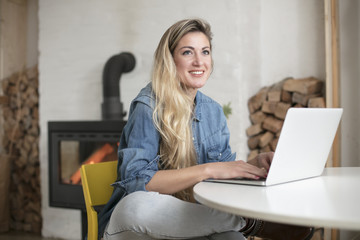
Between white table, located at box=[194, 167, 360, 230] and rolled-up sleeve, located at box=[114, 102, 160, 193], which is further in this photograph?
rolled-up sleeve, located at box=[114, 102, 160, 193]

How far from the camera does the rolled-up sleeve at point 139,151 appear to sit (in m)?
1.45

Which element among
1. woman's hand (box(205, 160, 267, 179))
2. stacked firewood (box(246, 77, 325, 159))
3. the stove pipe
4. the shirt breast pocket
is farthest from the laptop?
the stove pipe

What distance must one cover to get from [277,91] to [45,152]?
193 cm

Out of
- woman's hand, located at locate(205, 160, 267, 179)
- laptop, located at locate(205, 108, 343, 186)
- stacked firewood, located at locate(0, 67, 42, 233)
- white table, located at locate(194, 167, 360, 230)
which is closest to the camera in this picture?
white table, located at locate(194, 167, 360, 230)

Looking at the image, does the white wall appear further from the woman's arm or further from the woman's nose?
the woman's arm

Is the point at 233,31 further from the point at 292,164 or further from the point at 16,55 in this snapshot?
the point at 16,55

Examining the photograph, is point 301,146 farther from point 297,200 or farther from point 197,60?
point 197,60

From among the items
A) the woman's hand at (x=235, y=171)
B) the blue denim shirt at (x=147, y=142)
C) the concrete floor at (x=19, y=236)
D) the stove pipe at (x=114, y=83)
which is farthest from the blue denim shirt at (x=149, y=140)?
the concrete floor at (x=19, y=236)

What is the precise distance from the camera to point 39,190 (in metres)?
3.95

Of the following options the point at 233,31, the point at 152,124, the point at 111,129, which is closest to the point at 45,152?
the point at 111,129

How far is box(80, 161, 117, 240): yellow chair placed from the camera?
1519mm

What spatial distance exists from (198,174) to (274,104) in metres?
1.74

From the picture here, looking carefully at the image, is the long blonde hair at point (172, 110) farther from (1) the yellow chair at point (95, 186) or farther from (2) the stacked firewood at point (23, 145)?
(2) the stacked firewood at point (23, 145)

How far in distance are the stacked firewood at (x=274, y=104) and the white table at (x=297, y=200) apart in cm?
158
